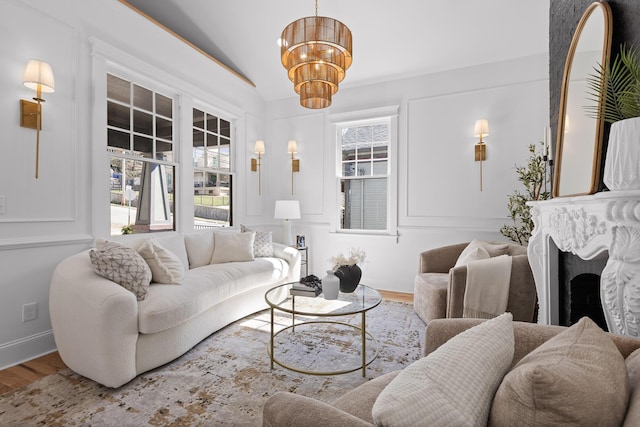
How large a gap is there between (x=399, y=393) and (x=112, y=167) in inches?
133

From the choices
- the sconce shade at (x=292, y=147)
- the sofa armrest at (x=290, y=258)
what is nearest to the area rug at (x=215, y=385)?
the sofa armrest at (x=290, y=258)

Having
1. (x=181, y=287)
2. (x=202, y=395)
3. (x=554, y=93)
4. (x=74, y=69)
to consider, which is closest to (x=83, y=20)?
(x=74, y=69)

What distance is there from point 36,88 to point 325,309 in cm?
264

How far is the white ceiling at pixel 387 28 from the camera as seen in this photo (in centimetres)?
351

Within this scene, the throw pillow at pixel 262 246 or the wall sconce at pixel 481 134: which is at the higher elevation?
the wall sconce at pixel 481 134

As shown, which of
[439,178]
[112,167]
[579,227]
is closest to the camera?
[579,227]

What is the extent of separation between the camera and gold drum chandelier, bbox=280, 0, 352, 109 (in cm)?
221

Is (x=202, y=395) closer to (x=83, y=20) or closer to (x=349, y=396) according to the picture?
(x=349, y=396)

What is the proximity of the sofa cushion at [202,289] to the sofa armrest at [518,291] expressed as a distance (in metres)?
1.86

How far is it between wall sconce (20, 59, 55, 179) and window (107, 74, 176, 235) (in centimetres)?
65

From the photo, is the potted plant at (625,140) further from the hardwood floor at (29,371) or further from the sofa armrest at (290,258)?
the hardwood floor at (29,371)

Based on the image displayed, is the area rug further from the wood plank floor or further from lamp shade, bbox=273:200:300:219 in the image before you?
lamp shade, bbox=273:200:300:219

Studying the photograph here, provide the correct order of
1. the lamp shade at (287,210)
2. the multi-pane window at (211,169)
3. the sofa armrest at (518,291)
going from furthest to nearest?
the lamp shade at (287,210) < the multi-pane window at (211,169) < the sofa armrest at (518,291)

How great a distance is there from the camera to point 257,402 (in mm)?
1943
